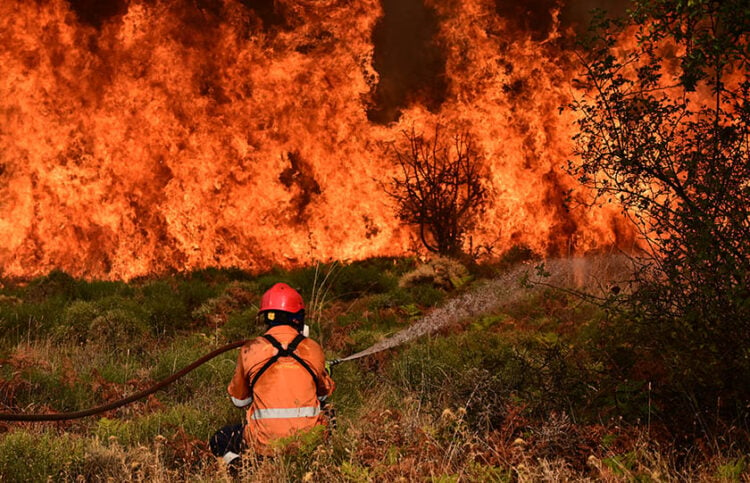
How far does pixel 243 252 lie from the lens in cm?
1611

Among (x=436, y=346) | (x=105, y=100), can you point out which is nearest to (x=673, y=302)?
A: (x=436, y=346)

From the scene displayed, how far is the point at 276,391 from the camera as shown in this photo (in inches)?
175

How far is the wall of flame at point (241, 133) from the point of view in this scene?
15953 mm

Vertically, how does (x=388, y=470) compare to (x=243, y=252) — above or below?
above

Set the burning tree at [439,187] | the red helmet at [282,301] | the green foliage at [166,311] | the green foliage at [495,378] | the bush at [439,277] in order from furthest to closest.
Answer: the burning tree at [439,187] → the bush at [439,277] → the green foliage at [166,311] → the green foliage at [495,378] → the red helmet at [282,301]

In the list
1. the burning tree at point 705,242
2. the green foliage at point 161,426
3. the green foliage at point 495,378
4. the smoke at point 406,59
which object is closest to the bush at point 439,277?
the green foliage at point 495,378

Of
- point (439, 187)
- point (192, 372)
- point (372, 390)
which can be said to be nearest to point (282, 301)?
point (372, 390)

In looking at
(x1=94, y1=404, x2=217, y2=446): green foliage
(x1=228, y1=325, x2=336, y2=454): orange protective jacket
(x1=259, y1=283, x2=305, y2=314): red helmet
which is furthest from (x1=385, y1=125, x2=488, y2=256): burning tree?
(x1=228, y1=325, x2=336, y2=454): orange protective jacket

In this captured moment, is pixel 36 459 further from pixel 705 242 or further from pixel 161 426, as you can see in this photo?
pixel 705 242

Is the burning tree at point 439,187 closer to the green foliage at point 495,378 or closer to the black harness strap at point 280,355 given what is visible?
the green foliage at point 495,378

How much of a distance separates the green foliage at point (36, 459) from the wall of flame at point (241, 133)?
450 inches

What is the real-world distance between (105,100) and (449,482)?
1504 cm

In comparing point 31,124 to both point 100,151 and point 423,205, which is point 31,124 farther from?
point 423,205

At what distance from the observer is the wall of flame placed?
52.3 ft
